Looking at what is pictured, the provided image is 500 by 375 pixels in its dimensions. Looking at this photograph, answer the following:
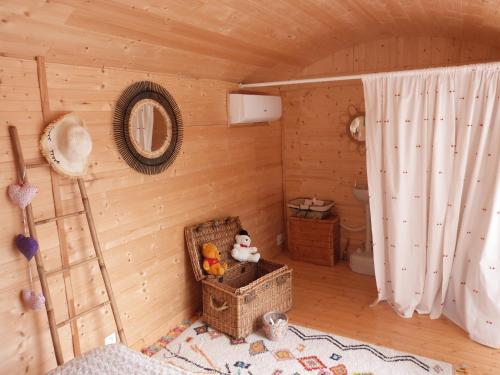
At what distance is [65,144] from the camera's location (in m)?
2.22

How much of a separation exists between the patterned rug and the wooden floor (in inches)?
4.9

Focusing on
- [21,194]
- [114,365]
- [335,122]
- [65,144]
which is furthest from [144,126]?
[335,122]

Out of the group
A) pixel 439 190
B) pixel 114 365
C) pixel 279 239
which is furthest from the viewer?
pixel 279 239

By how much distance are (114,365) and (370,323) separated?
2061mm

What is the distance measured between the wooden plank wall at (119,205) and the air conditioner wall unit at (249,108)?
10 cm

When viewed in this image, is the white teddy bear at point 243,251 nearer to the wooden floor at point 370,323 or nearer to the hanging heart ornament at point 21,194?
the wooden floor at point 370,323

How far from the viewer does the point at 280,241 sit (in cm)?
490

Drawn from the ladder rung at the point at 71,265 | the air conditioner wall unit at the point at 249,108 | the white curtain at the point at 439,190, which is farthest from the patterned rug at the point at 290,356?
the air conditioner wall unit at the point at 249,108

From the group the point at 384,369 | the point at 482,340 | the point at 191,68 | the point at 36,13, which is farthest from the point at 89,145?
the point at 482,340

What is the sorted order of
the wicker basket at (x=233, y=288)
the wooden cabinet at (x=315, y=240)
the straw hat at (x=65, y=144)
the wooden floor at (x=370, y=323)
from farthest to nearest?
1. the wooden cabinet at (x=315, y=240)
2. the wicker basket at (x=233, y=288)
3. the wooden floor at (x=370, y=323)
4. the straw hat at (x=65, y=144)

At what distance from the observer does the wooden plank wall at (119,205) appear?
210 cm

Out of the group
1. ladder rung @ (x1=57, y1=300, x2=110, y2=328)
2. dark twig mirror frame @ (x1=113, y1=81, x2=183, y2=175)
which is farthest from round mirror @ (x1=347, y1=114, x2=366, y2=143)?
ladder rung @ (x1=57, y1=300, x2=110, y2=328)

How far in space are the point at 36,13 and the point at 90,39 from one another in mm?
400

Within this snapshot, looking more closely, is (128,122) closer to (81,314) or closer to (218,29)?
(218,29)
